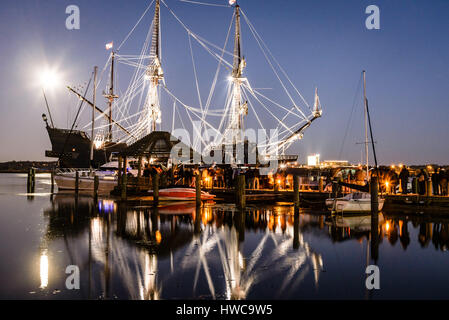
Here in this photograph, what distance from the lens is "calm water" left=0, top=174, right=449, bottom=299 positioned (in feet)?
28.7

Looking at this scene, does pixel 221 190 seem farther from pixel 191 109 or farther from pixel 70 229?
pixel 191 109

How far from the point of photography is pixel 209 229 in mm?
17406

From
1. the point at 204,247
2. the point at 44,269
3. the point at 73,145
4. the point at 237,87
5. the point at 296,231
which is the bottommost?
the point at 296,231

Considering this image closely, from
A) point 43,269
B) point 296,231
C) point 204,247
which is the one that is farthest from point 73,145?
point 43,269

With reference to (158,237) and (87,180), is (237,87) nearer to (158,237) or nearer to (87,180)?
(87,180)

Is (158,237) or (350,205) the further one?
(350,205)

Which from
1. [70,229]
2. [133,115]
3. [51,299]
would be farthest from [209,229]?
[133,115]

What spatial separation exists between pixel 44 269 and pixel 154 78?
48093 mm

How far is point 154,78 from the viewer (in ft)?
182

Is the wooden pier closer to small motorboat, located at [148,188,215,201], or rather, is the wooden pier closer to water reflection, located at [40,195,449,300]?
water reflection, located at [40,195,449,300]

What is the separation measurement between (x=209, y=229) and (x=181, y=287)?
8580 millimetres

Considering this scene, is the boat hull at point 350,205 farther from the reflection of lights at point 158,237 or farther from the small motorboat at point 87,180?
the small motorboat at point 87,180

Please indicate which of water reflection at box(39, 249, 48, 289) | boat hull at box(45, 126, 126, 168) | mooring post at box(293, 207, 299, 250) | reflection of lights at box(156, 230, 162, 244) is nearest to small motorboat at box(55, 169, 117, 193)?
mooring post at box(293, 207, 299, 250)

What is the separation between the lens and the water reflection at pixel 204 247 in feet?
29.3
